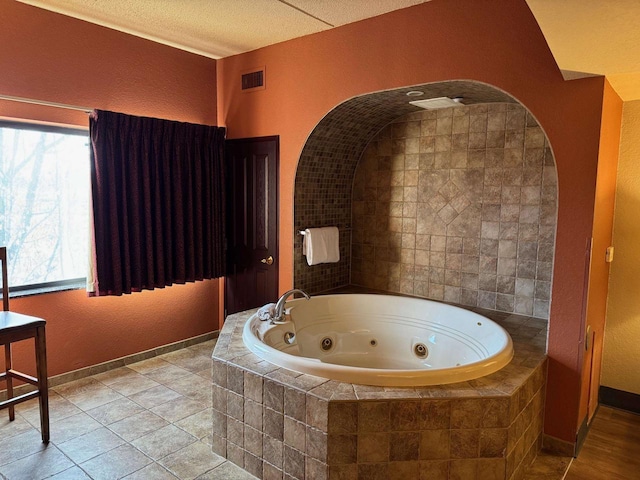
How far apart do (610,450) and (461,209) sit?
172cm

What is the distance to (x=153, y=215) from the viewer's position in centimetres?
349

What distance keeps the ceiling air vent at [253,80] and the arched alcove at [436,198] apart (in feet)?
2.29

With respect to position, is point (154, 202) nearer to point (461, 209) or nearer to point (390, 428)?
point (461, 209)

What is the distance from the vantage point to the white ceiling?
5.09 ft

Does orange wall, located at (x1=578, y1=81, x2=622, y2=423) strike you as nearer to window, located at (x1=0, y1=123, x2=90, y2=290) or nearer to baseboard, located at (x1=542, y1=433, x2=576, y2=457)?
baseboard, located at (x1=542, y1=433, x2=576, y2=457)

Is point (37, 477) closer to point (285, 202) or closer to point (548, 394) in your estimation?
point (285, 202)

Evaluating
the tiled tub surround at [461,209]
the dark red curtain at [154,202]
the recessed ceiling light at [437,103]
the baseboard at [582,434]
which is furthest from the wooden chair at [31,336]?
the baseboard at [582,434]

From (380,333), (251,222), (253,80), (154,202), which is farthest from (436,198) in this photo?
(154,202)

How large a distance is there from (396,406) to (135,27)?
9.99ft

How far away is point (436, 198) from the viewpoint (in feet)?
11.5

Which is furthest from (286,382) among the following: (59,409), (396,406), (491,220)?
(491,220)

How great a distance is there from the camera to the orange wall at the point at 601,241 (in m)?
2.33

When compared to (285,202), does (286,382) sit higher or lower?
lower

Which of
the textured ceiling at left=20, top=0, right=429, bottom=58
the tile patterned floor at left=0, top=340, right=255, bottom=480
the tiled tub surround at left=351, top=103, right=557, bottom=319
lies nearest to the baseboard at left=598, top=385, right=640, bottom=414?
the tiled tub surround at left=351, top=103, right=557, bottom=319
